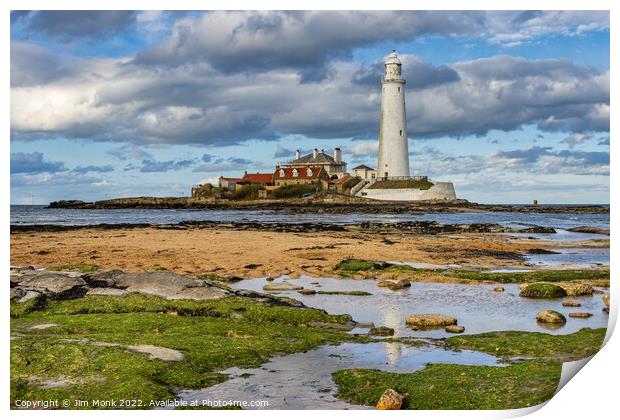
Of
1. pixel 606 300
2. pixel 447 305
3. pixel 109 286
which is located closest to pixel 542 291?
pixel 606 300

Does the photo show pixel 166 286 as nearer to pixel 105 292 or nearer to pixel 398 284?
pixel 105 292

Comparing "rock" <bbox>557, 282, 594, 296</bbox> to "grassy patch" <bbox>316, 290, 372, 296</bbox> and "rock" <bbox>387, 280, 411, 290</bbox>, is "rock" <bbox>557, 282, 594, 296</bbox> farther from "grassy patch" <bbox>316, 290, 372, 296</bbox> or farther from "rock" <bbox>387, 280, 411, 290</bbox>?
"grassy patch" <bbox>316, 290, 372, 296</bbox>

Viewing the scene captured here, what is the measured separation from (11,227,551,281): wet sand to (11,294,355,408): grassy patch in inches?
276

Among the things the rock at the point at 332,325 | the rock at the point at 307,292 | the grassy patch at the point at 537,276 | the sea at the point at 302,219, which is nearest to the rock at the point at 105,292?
the rock at the point at 332,325

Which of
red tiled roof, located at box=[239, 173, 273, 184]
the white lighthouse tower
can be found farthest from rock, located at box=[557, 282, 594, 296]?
red tiled roof, located at box=[239, 173, 273, 184]

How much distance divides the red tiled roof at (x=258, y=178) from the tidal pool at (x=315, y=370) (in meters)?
85.8

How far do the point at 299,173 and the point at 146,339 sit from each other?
83.1 m

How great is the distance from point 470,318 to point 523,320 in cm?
125

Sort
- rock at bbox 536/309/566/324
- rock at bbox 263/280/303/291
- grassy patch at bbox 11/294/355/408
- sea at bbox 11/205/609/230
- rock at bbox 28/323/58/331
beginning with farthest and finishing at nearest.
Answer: sea at bbox 11/205/609/230
rock at bbox 263/280/303/291
rock at bbox 536/309/566/324
rock at bbox 28/323/58/331
grassy patch at bbox 11/294/355/408

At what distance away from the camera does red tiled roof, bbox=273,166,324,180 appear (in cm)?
9331

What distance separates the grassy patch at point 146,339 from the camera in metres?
10.5
